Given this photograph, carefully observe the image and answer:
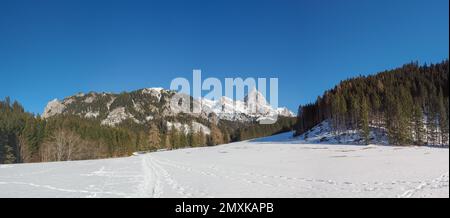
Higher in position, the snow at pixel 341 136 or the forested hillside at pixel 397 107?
the forested hillside at pixel 397 107

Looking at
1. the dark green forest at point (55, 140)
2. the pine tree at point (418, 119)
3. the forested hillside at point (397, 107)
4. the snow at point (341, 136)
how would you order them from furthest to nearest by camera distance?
the dark green forest at point (55, 140), the snow at point (341, 136), the pine tree at point (418, 119), the forested hillside at point (397, 107)

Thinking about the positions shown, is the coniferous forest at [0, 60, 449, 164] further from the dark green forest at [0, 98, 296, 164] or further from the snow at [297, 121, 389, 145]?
the snow at [297, 121, 389, 145]

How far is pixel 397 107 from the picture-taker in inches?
1220

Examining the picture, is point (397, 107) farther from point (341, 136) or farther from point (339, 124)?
point (339, 124)

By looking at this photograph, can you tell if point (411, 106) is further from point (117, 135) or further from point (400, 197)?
point (117, 135)

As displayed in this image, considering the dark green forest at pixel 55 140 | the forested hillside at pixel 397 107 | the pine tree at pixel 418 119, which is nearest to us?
the forested hillside at pixel 397 107

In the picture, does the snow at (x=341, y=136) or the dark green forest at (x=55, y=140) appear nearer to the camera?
the snow at (x=341, y=136)

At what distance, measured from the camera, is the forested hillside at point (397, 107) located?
16.7m

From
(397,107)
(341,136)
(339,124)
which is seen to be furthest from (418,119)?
(339,124)

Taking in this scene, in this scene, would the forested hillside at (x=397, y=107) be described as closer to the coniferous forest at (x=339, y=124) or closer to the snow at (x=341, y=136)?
the coniferous forest at (x=339, y=124)

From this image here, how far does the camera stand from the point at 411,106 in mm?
25844

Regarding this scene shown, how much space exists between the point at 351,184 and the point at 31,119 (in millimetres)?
98844

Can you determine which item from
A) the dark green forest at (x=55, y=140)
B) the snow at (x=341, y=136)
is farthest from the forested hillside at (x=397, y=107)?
the dark green forest at (x=55, y=140)
